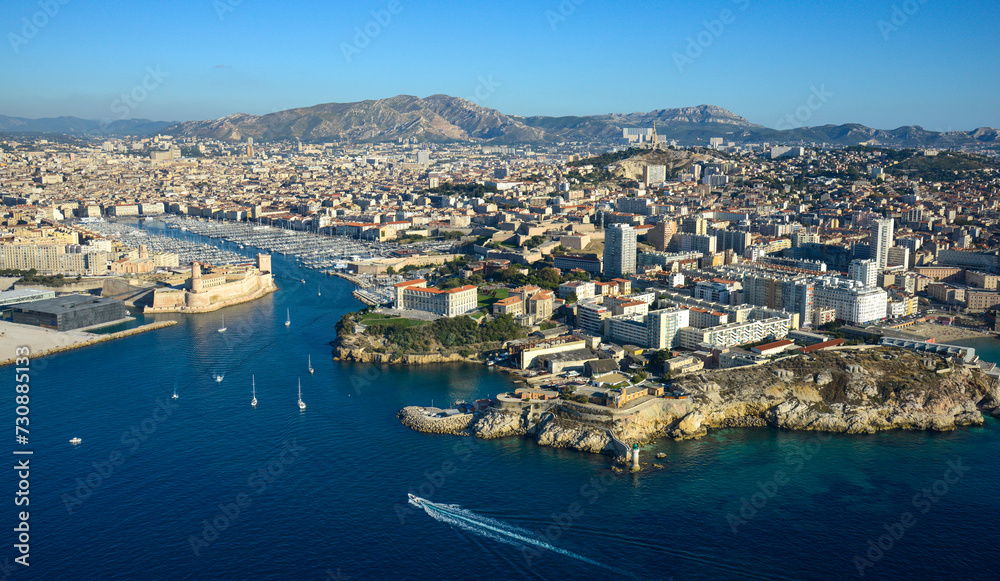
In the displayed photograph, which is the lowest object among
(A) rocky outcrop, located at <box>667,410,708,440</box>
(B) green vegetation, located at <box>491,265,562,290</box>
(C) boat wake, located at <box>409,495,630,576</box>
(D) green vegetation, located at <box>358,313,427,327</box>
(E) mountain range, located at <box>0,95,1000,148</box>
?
(C) boat wake, located at <box>409,495,630,576</box>

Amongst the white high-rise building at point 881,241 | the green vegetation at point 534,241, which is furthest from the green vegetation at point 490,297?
the white high-rise building at point 881,241

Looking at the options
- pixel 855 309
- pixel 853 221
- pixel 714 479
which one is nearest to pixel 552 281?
pixel 855 309

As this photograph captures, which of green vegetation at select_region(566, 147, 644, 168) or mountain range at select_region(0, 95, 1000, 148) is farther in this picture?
mountain range at select_region(0, 95, 1000, 148)

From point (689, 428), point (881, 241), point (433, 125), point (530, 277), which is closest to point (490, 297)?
point (530, 277)

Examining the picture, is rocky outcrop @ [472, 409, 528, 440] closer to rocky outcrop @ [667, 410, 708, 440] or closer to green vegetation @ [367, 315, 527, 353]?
rocky outcrop @ [667, 410, 708, 440]

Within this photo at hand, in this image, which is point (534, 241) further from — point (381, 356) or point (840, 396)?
point (840, 396)

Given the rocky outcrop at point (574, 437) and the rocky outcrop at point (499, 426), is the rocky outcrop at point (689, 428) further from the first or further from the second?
the rocky outcrop at point (499, 426)

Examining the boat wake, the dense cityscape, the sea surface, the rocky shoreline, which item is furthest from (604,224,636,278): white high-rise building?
the boat wake
